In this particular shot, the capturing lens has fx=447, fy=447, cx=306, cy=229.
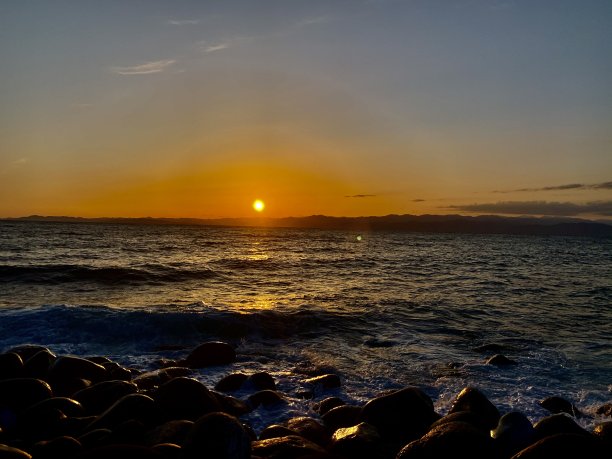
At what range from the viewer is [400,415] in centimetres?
717

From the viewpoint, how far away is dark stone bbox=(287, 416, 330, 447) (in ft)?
22.0

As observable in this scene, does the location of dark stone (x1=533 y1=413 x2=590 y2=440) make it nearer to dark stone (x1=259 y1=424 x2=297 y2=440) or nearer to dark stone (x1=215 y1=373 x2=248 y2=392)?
dark stone (x1=259 y1=424 x2=297 y2=440)

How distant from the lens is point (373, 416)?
7203 millimetres

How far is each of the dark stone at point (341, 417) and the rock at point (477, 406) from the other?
1.69 meters

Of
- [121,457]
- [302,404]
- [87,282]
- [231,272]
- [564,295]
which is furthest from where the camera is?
[231,272]

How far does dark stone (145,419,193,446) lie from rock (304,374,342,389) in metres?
4.16

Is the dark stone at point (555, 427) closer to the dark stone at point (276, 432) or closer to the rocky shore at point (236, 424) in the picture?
the rocky shore at point (236, 424)

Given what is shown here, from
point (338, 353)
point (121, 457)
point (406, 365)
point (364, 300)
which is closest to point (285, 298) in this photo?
point (364, 300)

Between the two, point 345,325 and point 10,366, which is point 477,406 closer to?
point 345,325

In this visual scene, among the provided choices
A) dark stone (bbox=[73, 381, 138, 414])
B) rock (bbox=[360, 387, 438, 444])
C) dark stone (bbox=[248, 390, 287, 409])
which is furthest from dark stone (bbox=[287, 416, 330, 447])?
dark stone (bbox=[73, 381, 138, 414])

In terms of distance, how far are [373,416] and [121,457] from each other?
13.3ft

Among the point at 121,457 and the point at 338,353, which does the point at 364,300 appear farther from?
the point at 121,457

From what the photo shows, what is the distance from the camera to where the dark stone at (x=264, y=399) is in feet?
27.8

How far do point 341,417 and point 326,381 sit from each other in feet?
6.79
